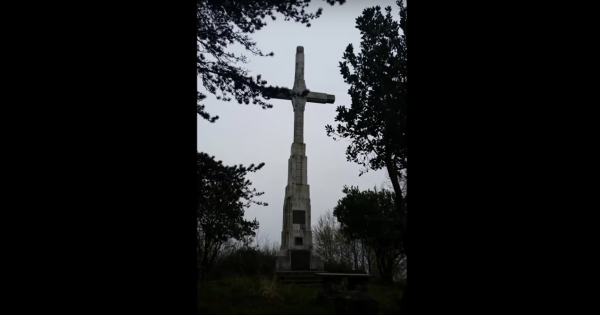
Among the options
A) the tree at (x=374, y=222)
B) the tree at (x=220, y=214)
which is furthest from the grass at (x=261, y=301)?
the tree at (x=374, y=222)

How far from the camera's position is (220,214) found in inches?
476

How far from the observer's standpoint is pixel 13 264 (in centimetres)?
146

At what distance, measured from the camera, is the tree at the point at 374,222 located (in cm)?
1374

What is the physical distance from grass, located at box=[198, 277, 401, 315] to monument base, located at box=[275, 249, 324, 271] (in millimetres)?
2870

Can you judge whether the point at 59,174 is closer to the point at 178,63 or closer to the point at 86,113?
the point at 86,113

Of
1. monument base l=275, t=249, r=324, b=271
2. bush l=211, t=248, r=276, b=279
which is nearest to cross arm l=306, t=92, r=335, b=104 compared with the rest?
monument base l=275, t=249, r=324, b=271

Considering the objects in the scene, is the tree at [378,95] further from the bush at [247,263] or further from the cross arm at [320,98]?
the bush at [247,263]

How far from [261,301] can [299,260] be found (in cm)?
520

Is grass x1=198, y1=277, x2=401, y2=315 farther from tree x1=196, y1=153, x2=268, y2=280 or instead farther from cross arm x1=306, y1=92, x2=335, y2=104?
cross arm x1=306, y1=92, x2=335, y2=104

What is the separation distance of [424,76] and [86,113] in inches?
53.4

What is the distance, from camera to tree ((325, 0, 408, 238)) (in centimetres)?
834

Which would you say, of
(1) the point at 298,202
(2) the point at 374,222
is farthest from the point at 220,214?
(2) the point at 374,222

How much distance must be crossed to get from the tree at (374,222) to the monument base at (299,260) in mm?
1628

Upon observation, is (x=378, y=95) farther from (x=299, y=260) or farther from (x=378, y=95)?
(x=299, y=260)
